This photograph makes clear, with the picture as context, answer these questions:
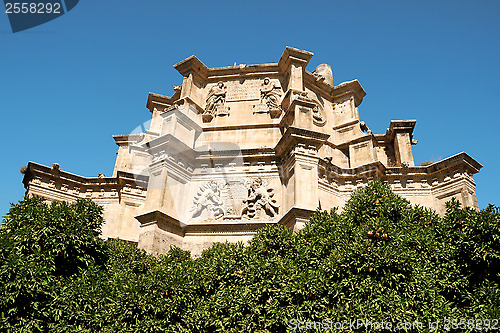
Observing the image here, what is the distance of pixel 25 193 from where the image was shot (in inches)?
695

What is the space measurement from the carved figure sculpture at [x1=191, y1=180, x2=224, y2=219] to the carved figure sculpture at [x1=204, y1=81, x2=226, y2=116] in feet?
15.7

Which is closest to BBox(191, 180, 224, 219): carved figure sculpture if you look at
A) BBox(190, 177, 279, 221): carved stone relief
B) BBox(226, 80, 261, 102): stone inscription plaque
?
BBox(190, 177, 279, 221): carved stone relief

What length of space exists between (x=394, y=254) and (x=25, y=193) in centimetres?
1591

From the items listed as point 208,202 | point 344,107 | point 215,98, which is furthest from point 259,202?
point 344,107

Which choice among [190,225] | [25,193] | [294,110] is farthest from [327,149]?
[25,193]

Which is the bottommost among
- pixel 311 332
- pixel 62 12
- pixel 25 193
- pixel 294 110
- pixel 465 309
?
pixel 311 332

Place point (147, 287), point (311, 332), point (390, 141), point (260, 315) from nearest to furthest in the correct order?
1. point (311, 332)
2. point (260, 315)
3. point (147, 287)
4. point (390, 141)

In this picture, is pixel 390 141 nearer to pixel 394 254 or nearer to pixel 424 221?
pixel 424 221

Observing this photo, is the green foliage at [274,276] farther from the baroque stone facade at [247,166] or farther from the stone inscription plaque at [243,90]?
the stone inscription plaque at [243,90]

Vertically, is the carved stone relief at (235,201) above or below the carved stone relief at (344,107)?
below

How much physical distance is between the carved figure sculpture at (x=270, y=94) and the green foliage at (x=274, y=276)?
956 cm

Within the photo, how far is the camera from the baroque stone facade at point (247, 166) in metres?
15.9

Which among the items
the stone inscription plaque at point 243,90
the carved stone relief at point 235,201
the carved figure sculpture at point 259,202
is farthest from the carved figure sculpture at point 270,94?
the carved figure sculpture at point 259,202

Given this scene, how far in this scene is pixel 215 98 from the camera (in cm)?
2064
